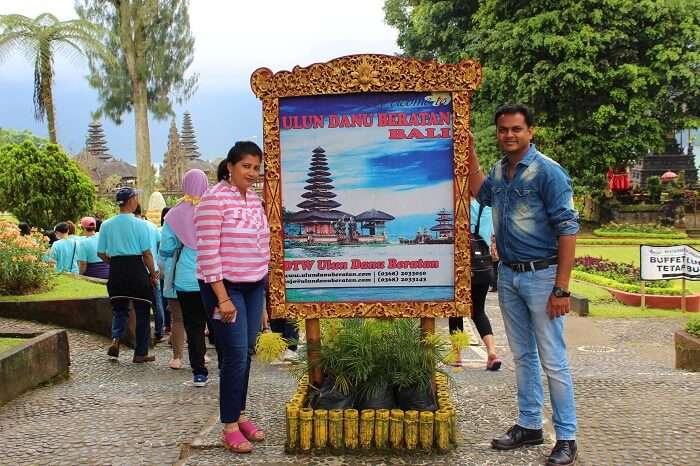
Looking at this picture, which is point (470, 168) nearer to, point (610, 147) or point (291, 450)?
point (291, 450)

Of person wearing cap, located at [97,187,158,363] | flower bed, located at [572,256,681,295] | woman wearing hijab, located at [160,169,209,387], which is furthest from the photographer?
flower bed, located at [572,256,681,295]

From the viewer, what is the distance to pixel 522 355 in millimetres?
4082

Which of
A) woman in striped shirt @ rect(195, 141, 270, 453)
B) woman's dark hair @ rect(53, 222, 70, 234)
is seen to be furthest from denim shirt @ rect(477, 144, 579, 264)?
woman's dark hair @ rect(53, 222, 70, 234)

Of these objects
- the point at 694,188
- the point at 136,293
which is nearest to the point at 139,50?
the point at 694,188

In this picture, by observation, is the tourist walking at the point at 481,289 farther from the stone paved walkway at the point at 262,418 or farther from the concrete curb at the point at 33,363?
the concrete curb at the point at 33,363

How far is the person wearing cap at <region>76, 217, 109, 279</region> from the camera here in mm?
9336

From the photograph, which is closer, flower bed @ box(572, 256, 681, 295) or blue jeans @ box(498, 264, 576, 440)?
blue jeans @ box(498, 264, 576, 440)

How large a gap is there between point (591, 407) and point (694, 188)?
31505mm

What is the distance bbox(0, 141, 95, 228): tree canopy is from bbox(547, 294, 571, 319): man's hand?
18330mm

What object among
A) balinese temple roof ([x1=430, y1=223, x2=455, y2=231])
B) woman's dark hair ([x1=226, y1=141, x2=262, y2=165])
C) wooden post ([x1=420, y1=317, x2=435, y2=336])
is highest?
woman's dark hair ([x1=226, y1=141, x2=262, y2=165])

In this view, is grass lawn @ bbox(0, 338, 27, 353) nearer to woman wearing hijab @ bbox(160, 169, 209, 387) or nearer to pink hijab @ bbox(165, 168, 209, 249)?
woman wearing hijab @ bbox(160, 169, 209, 387)

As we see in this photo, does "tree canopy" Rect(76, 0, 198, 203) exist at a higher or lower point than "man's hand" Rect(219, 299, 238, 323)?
higher

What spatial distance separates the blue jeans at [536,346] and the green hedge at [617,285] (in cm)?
1014

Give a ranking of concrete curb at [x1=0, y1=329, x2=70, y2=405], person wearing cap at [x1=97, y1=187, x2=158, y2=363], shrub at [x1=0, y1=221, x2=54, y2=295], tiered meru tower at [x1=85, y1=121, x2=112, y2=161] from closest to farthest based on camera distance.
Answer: concrete curb at [x1=0, y1=329, x2=70, y2=405] → person wearing cap at [x1=97, y1=187, x2=158, y2=363] → shrub at [x1=0, y1=221, x2=54, y2=295] → tiered meru tower at [x1=85, y1=121, x2=112, y2=161]
